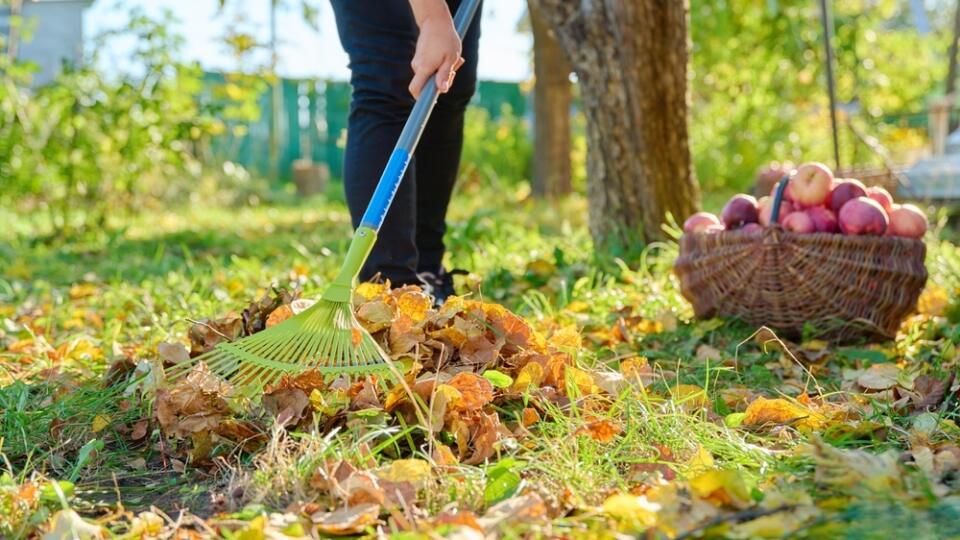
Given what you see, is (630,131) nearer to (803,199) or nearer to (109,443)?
(803,199)

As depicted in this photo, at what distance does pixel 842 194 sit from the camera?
2678 mm

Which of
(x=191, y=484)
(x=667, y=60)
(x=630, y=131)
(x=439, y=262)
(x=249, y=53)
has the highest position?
(x=249, y=53)

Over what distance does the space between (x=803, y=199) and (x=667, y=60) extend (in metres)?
1.21

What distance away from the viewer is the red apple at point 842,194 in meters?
2.68

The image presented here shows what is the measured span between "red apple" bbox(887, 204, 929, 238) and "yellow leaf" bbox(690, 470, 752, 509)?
5.46ft

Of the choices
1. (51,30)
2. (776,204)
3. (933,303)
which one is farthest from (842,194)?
(51,30)

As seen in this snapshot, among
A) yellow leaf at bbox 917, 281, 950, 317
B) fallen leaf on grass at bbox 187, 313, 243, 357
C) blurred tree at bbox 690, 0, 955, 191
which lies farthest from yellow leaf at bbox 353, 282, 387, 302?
blurred tree at bbox 690, 0, 955, 191

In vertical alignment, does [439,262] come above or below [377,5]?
below

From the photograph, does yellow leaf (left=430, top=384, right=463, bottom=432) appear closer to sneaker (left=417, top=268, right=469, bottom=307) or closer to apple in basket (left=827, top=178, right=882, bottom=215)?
sneaker (left=417, top=268, right=469, bottom=307)

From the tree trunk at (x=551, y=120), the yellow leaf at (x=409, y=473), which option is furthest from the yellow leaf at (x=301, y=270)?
the tree trunk at (x=551, y=120)

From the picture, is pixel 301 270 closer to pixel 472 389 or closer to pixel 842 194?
pixel 842 194

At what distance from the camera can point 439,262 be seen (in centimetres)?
277

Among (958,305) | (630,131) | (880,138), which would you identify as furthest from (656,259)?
(880,138)

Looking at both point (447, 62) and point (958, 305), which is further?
point (958, 305)
